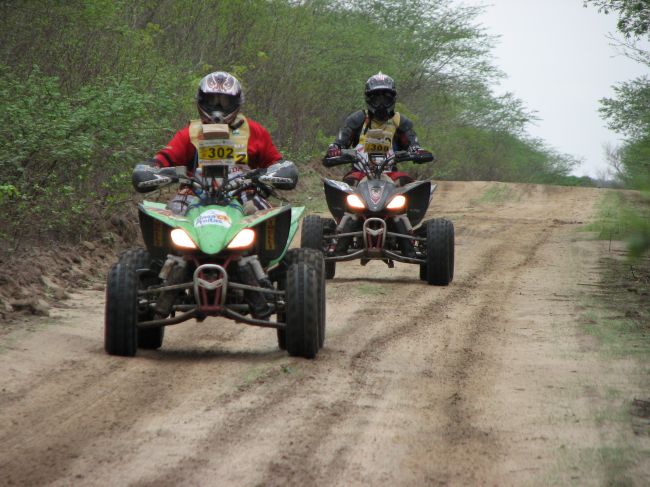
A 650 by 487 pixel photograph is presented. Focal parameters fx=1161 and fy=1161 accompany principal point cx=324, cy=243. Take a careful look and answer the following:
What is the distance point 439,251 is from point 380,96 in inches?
79.7

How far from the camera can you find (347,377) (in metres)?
7.42

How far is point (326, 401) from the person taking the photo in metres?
6.62

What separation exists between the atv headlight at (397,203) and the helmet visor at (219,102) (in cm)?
448

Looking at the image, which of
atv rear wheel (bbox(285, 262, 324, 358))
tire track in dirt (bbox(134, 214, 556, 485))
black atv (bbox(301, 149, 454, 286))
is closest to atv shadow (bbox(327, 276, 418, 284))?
black atv (bbox(301, 149, 454, 286))

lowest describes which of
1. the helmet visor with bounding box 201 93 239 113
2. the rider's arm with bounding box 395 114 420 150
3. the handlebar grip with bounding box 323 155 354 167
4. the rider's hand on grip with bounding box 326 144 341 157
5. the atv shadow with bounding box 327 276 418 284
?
the atv shadow with bounding box 327 276 418 284

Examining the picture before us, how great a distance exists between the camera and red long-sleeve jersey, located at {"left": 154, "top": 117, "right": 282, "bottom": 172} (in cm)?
876

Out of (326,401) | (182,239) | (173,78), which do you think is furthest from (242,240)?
(173,78)

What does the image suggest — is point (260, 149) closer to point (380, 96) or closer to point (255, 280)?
point (255, 280)

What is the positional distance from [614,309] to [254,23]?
1410 cm

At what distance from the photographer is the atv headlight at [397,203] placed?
12.8m

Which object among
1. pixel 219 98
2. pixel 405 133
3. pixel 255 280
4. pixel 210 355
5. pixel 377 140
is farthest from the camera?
pixel 405 133

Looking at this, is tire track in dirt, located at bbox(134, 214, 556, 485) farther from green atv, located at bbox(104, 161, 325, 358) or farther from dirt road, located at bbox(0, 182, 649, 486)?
green atv, located at bbox(104, 161, 325, 358)

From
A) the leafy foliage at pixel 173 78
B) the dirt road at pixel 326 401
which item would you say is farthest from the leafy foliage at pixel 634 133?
the leafy foliage at pixel 173 78

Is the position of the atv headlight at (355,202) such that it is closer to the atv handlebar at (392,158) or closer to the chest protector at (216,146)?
the atv handlebar at (392,158)
